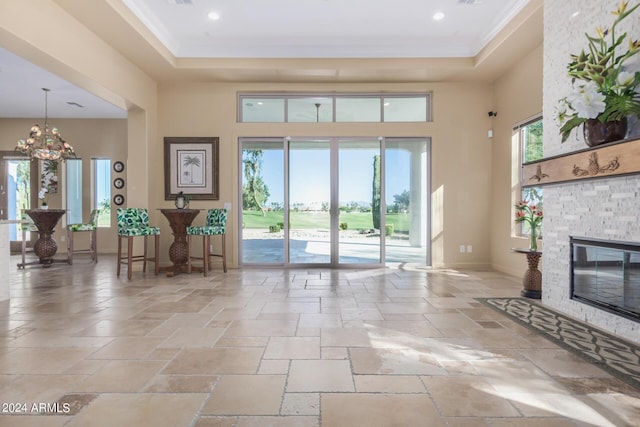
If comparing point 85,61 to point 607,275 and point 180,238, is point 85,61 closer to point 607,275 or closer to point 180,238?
point 180,238

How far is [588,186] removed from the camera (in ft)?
Answer: 10.1

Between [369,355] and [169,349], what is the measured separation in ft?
4.35

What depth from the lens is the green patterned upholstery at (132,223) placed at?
510 centimetres

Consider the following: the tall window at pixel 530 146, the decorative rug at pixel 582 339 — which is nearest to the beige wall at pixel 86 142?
the tall window at pixel 530 146

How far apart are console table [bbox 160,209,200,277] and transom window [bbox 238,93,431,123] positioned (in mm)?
1809

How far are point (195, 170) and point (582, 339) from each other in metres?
5.41

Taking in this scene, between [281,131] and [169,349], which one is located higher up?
[281,131]

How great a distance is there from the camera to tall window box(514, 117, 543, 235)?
15.9 ft

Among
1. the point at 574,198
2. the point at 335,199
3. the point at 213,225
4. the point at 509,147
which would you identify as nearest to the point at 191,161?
the point at 213,225

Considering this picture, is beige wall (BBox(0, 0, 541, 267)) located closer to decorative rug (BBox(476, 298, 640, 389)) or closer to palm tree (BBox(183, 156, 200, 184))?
palm tree (BBox(183, 156, 200, 184))

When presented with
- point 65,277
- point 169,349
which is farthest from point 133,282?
point 169,349

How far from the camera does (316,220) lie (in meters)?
6.10

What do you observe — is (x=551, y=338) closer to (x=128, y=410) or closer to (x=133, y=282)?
(x=128, y=410)

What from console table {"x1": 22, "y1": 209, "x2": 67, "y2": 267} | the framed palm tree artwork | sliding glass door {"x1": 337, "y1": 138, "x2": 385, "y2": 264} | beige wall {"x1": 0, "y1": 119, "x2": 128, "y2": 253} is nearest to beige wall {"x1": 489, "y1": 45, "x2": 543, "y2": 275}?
sliding glass door {"x1": 337, "y1": 138, "x2": 385, "y2": 264}
